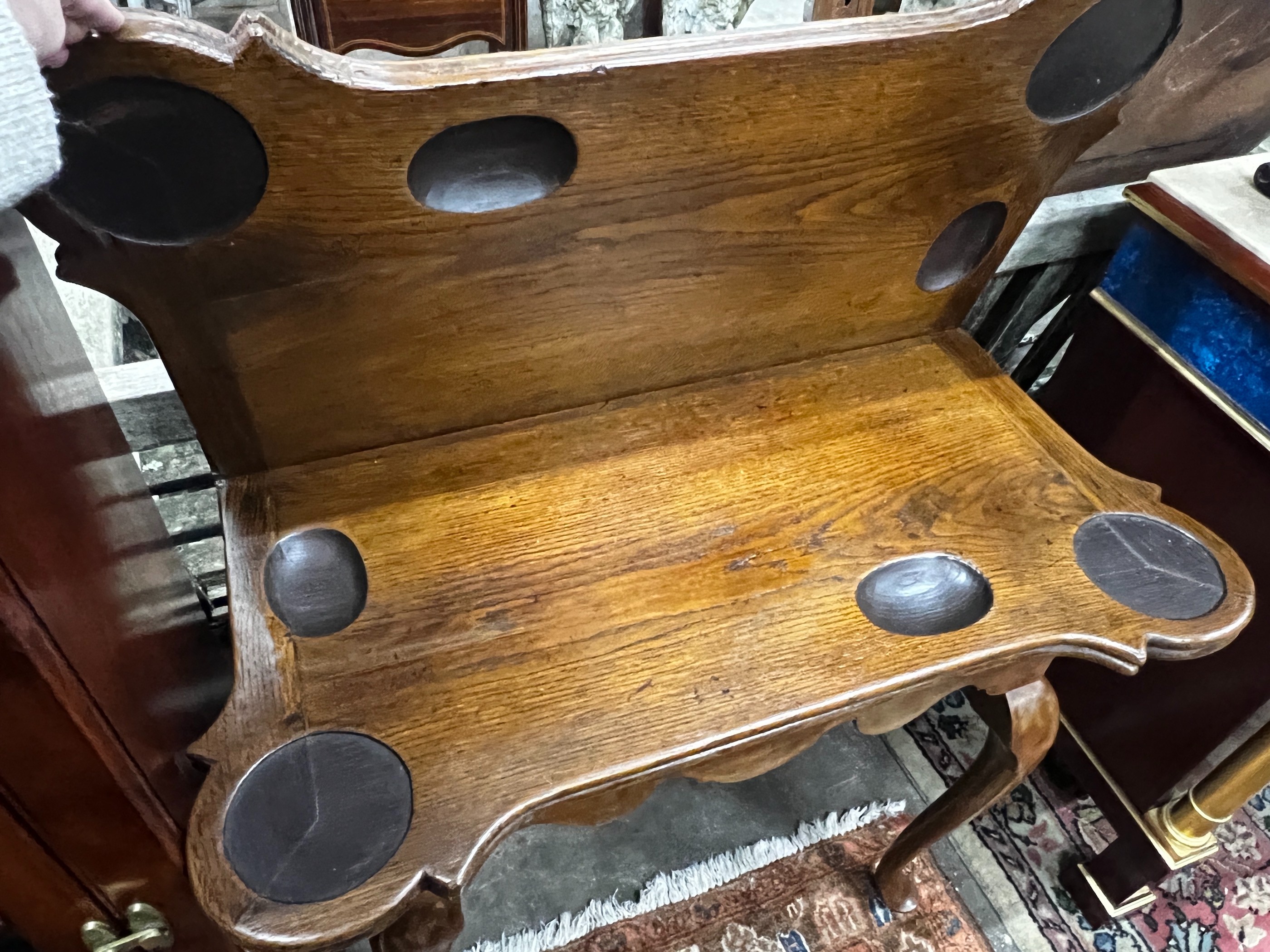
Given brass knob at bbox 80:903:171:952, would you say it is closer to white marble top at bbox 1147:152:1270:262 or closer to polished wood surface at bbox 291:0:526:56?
white marble top at bbox 1147:152:1270:262

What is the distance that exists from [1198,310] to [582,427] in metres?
0.72

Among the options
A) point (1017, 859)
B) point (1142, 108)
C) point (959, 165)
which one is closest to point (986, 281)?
point (959, 165)

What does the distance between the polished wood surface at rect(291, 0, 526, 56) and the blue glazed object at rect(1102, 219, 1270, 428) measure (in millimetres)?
1549

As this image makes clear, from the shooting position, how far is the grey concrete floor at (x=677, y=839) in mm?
1205

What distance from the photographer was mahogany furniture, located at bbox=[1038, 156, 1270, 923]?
954 mm

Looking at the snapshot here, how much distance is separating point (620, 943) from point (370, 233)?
3.23ft

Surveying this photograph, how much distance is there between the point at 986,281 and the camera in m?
1.01

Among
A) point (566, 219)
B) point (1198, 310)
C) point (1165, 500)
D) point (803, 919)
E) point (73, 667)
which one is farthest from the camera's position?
point (803, 919)

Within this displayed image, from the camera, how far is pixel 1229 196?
Result: 38.5 inches

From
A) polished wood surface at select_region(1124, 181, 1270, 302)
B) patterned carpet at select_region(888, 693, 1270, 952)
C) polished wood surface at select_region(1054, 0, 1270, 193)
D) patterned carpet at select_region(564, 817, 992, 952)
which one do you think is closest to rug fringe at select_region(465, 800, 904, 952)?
patterned carpet at select_region(564, 817, 992, 952)

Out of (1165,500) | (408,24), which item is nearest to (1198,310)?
(1165,500)

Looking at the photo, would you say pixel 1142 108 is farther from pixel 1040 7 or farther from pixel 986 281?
pixel 1040 7

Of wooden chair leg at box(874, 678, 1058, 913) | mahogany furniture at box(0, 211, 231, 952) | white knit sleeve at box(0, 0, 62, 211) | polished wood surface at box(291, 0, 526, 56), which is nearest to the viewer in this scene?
white knit sleeve at box(0, 0, 62, 211)

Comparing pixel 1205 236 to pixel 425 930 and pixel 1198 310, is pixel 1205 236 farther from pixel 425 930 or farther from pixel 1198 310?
pixel 425 930
